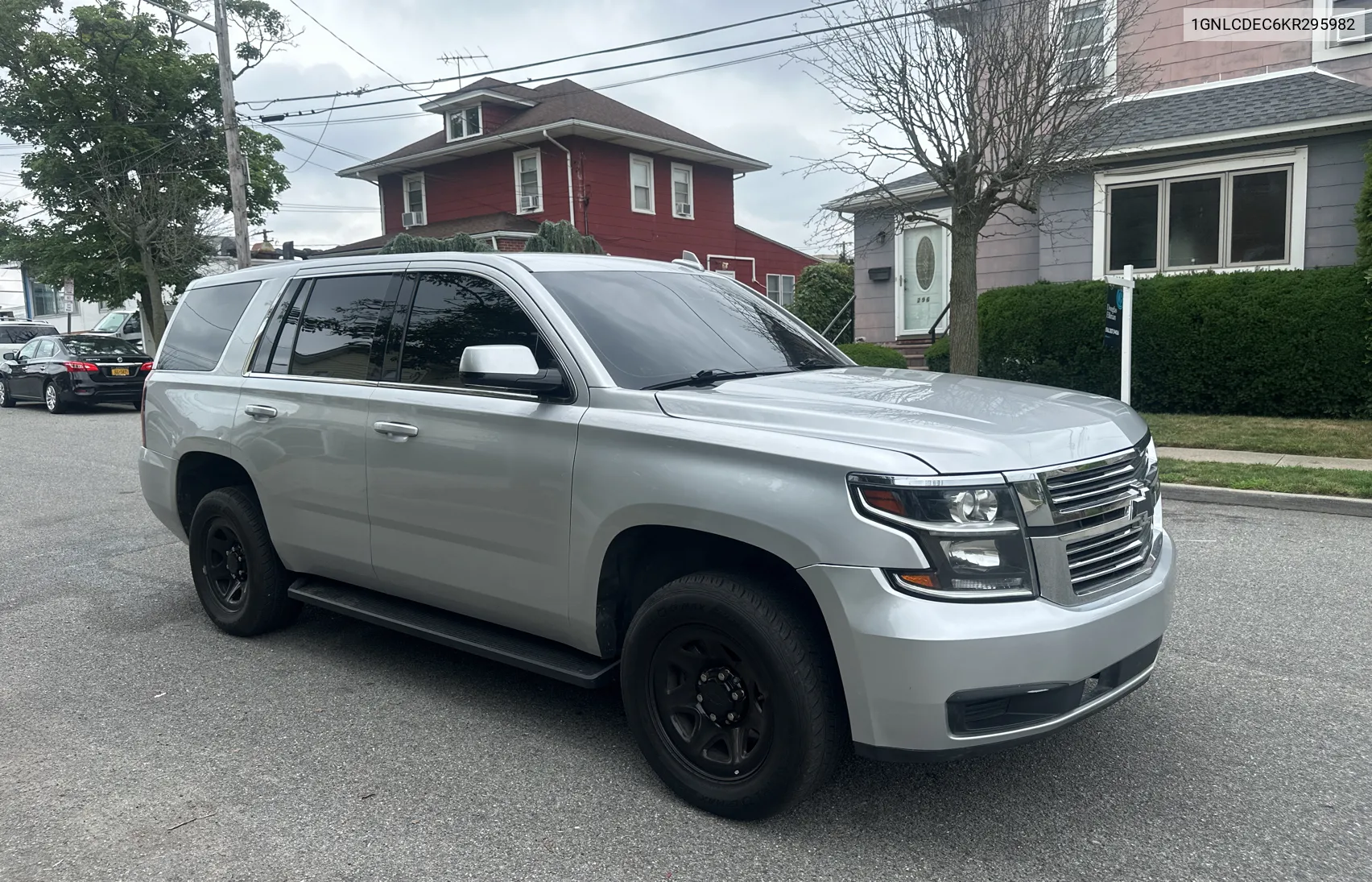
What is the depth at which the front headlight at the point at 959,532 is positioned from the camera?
9.89ft

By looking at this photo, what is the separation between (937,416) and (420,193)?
106 ft

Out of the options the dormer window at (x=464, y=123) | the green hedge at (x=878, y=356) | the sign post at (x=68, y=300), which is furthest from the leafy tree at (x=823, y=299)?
the sign post at (x=68, y=300)

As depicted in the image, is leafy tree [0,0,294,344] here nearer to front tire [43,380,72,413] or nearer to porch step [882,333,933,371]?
front tire [43,380,72,413]

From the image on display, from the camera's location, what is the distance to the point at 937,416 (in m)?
3.40

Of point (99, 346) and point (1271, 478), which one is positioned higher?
point (99, 346)

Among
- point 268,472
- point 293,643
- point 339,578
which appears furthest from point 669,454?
point 293,643

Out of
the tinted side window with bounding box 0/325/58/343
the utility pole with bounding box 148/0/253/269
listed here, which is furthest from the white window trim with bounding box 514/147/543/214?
the tinted side window with bounding box 0/325/58/343

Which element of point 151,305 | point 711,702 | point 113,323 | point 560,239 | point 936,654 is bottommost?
point 711,702

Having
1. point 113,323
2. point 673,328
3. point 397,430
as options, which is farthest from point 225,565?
point 113,323

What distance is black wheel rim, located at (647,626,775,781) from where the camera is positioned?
11.0 feet

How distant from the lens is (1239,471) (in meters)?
9.80

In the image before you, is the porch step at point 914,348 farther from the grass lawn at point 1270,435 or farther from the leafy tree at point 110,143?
the leafy tree at point 110,143

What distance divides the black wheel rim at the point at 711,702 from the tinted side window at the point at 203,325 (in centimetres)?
341

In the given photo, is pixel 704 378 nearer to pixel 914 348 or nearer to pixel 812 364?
pixel 812 364
